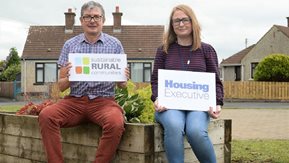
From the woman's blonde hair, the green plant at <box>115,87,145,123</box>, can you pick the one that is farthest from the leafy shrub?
the woman's blonde hair

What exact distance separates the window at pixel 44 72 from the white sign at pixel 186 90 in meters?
34.0

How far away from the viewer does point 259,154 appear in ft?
23.2

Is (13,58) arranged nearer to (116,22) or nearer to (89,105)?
(116,22)

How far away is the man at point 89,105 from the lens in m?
4.17

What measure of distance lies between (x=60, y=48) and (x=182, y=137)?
3504 cm

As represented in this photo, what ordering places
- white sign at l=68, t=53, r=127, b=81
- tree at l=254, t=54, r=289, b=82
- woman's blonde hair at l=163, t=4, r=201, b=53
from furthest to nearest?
tree at l=254, t=54, r=289, b=82 < white sign at l=68, t=53, r=127, b=81 < woman's blonde hair at l=163, t=4, r=201, b=53

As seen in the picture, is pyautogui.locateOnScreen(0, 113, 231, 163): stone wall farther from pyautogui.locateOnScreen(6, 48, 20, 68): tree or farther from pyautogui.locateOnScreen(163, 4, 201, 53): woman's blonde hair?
pyautogui.locateOnScreen(6, 48, 20, 68): tree

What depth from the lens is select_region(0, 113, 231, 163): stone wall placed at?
13.7 ft

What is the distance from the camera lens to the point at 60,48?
38156mm

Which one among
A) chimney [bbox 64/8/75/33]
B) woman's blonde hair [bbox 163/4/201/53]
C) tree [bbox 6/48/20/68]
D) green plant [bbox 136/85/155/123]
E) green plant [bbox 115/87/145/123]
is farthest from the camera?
tree [bbox 6/48/20/68]

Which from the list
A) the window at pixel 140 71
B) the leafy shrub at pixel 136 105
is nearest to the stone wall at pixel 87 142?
the leafy shrub at pixel 136 105

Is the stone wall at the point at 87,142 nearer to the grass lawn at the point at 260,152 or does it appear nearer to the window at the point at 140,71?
the grass lawn at the point at 260,152

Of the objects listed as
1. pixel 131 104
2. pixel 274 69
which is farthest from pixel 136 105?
pixel 274 69

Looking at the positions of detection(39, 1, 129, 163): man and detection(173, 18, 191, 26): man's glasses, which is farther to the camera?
detection(173, 18, 191, 26): man's glasses
